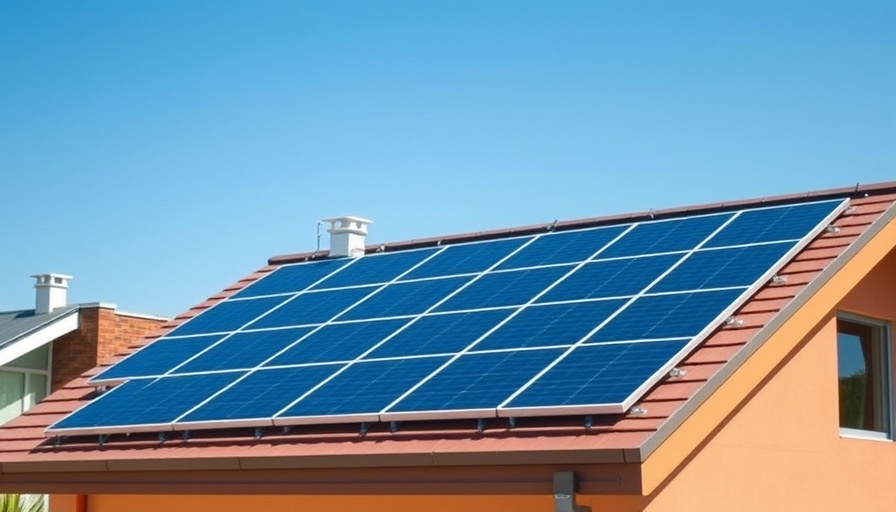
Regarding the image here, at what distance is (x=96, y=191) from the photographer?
1414 inches

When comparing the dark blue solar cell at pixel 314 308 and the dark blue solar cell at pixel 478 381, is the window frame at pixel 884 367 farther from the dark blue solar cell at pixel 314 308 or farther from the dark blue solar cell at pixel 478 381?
the dark blue solar cell at pixel 314 308

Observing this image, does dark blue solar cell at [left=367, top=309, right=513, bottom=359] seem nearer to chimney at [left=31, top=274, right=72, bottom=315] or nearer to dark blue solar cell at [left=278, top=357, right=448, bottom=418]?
dark blue solar cell at [left=278, top=357, right=448, bottom=418]

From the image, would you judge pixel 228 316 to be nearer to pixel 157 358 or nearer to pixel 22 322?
pixel 157 358

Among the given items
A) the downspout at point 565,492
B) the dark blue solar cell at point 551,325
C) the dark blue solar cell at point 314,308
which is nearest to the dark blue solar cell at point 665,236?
the dark blue solar cell at point 551,325

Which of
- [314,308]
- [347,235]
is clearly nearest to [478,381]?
[314,308]

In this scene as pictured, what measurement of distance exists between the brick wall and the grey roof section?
575 millimetres

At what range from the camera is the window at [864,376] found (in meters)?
16.2

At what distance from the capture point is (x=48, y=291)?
110ft

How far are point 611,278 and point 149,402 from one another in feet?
17.3

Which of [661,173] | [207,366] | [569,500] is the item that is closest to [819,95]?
[661,173]

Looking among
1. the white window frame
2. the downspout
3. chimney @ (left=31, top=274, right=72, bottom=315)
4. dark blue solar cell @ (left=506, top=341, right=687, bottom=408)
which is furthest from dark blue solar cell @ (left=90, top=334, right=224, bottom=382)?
chimney @ (left=31, top=274, right=72, bottom=315)

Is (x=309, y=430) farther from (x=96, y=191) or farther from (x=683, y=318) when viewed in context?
(x=96, y=191)

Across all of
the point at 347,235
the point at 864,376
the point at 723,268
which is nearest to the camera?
the point at 723,268

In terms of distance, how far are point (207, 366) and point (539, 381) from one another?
5164mm
